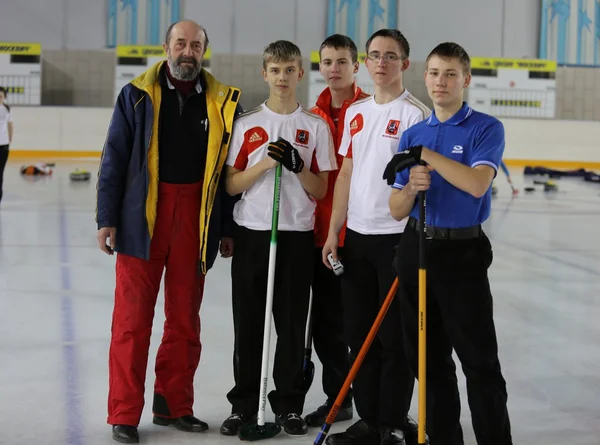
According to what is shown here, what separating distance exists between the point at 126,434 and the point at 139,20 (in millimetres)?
18399

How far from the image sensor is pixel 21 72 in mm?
19188

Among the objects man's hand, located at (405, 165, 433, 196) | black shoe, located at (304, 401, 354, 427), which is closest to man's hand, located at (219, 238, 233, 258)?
black shoe, located at (304, 401, 354, 427)

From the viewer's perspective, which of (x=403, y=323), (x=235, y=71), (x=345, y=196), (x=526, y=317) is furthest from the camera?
(x=235, y=71)

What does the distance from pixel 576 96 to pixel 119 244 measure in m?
18.8

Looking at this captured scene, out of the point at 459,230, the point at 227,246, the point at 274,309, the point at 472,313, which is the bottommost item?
the point at 274,309

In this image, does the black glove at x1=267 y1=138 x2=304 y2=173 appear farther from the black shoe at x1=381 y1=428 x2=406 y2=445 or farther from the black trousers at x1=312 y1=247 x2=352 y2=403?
the black shoe at x1=381 y1=428 x2=406 y2=445

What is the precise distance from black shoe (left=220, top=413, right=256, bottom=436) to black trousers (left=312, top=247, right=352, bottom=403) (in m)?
0.41

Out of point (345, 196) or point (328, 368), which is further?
point (328, 368)

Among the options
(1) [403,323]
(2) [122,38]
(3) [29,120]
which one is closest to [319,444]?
(1) [403,323]

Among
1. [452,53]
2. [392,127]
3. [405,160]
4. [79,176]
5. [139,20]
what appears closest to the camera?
[405,160]

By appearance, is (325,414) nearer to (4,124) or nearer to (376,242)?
(376,242)

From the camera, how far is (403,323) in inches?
116

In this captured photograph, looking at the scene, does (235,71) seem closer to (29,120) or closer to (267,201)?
(29,120)

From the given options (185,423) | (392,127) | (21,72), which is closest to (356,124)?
(392,127)
